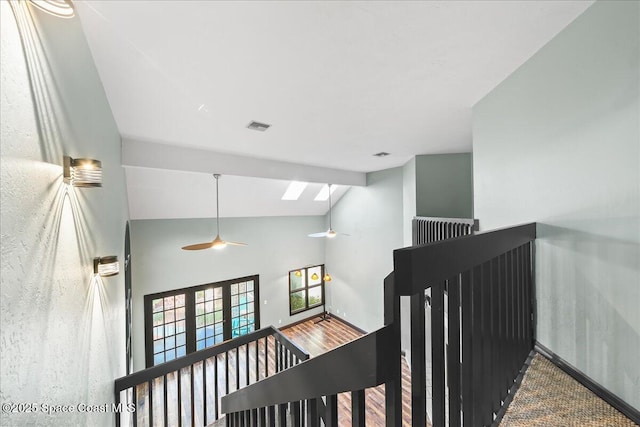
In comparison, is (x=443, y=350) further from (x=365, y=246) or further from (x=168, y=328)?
(x=168, y=328)

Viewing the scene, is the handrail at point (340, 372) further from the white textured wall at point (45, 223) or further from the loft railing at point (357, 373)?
the white textured wall at point (45, 223)

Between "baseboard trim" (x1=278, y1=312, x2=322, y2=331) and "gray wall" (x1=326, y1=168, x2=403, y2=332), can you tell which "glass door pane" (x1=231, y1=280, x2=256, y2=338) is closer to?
"baseboard trim" (x1=278, y1=312, x2=322, y2=331)

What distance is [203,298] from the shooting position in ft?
21.4

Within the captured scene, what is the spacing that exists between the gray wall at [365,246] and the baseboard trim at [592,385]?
177 inches

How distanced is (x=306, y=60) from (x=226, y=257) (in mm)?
6091

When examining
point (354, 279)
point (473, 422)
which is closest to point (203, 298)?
point (354, 279)

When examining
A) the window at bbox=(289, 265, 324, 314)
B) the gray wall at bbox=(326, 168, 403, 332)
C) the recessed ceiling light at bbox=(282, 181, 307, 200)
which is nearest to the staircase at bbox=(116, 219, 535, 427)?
the gray wall at bbox=(326, 168, 403, 332)

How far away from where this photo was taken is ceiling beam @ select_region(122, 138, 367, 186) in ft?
10.9

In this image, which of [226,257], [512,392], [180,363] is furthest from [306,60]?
[226,257]

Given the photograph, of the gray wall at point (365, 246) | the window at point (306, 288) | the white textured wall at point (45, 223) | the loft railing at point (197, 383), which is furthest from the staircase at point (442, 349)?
the window at point (306, 288)

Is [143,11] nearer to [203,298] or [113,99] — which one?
[113,99]

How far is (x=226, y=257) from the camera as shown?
6.78m

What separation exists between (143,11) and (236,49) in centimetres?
48

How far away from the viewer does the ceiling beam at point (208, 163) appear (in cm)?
332
